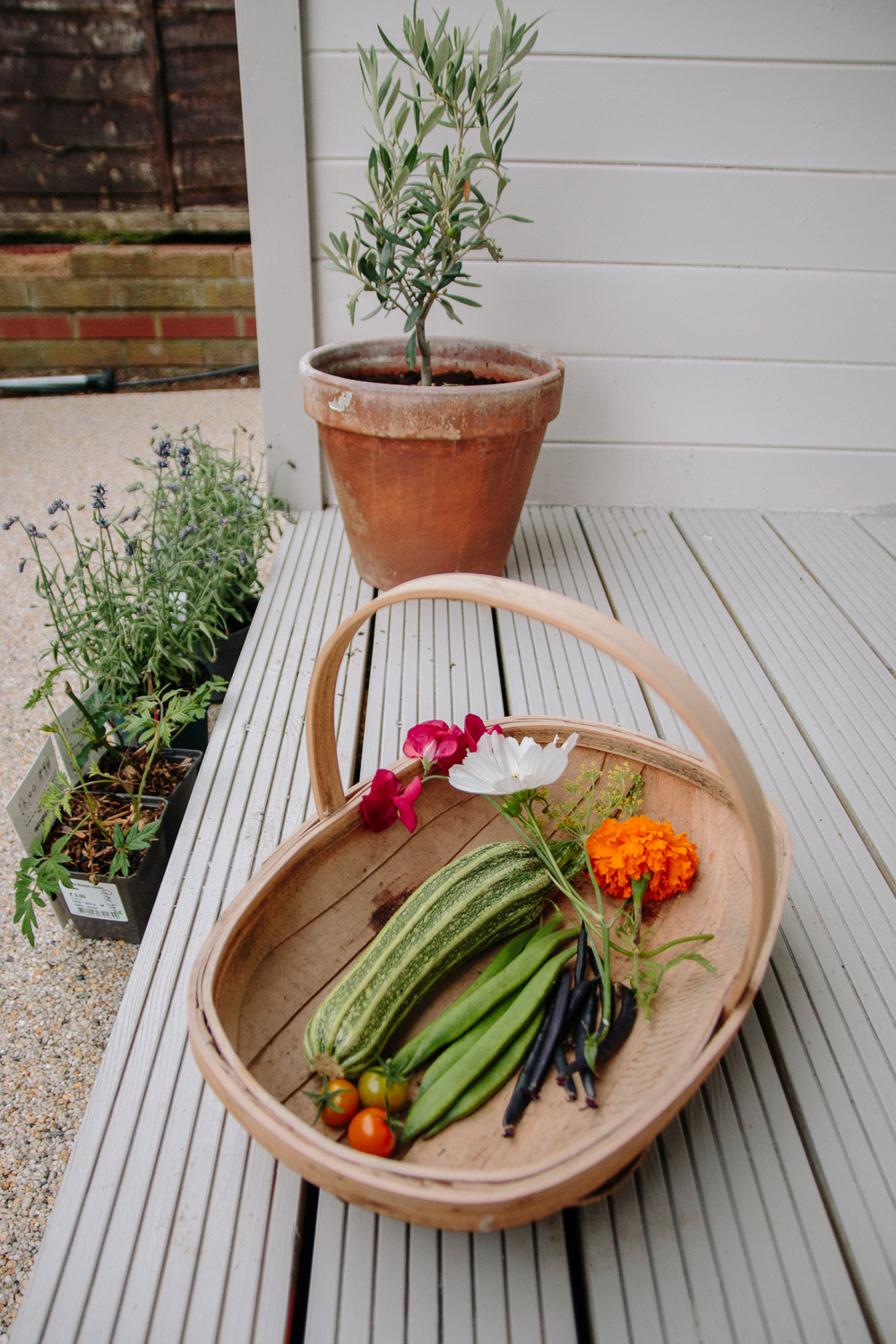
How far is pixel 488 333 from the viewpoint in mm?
2039

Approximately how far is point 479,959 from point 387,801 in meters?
0.20

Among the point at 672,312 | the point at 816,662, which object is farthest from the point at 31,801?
the point at 672,312

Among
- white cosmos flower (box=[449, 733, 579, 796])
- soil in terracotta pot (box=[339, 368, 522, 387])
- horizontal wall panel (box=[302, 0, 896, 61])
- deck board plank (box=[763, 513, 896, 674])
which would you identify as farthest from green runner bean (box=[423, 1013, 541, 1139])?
horizontal wall panel (box=[302, 0, 896, 61])

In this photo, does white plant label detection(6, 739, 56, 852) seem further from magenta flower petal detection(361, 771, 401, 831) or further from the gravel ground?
magenta flower petal detection(361, 771, 401, 831)

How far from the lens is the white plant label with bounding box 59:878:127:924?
1094 mm

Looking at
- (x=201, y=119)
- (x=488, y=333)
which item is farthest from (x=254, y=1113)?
(x=201, y=119)

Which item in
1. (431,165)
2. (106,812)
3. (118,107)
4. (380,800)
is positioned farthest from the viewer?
(118,107)

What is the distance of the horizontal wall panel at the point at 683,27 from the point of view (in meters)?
1.73

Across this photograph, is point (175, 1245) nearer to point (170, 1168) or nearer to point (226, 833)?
point (170, 1168)

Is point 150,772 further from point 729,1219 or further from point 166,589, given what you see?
point 729,1219

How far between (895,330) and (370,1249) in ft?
7.76

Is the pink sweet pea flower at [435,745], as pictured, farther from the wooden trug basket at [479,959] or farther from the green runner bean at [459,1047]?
the green runner bean at [459,1047]

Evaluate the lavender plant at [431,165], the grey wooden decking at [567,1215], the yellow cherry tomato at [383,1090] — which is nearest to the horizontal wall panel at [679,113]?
the lavender plant at [431,165]

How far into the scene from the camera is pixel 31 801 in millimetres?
1103
